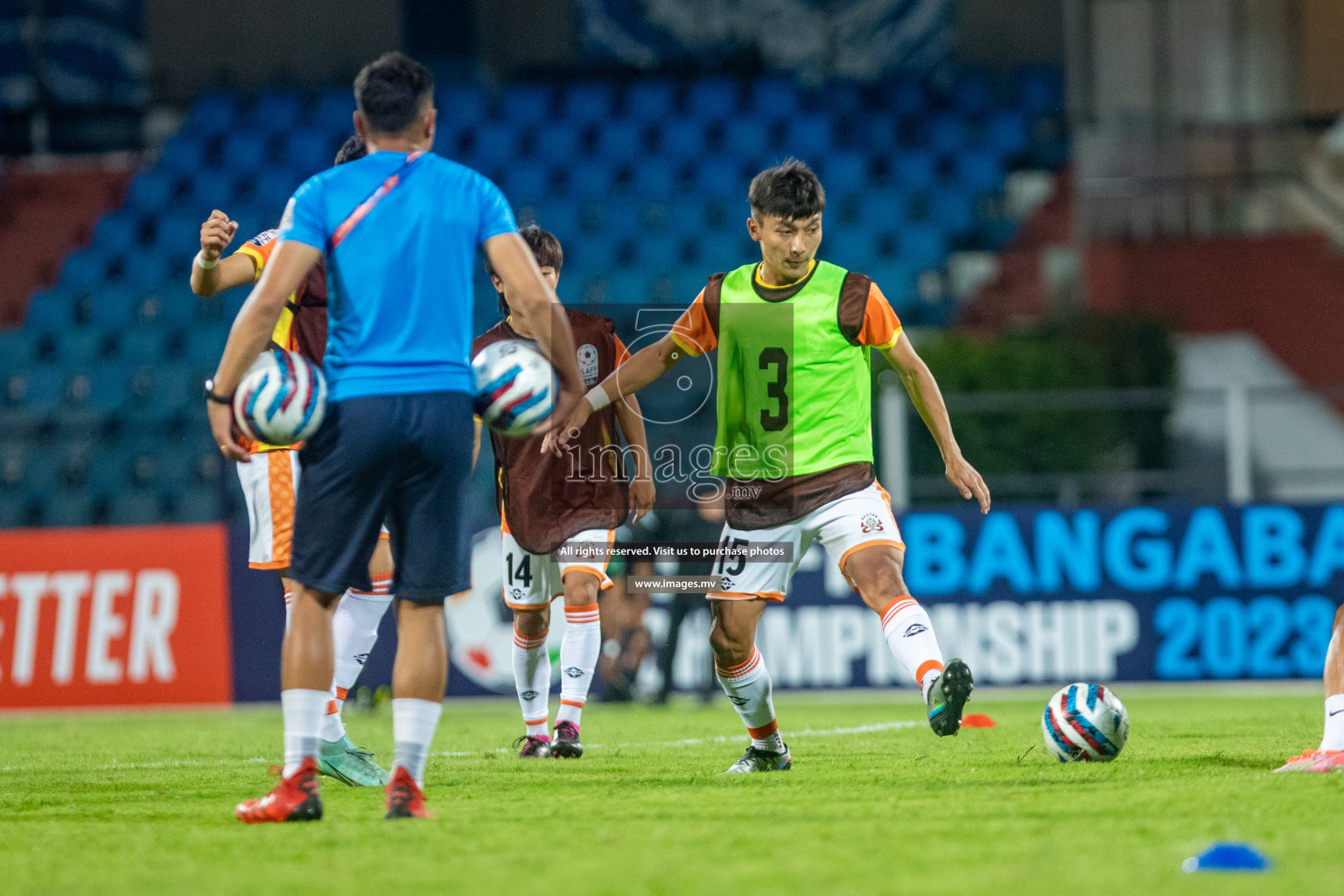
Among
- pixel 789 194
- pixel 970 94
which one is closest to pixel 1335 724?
pixel 789 194

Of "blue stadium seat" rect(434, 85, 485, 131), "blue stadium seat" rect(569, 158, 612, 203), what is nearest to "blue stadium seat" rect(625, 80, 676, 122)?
"blue stadium seat" rect(569, 158, 612, 203)

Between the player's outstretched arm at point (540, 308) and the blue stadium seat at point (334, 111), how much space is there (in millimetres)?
14742

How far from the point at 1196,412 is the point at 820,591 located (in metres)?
3.51

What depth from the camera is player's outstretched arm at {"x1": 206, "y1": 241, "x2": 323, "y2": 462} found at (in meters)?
4.46

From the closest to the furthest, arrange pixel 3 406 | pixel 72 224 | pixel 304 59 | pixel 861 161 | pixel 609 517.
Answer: pixel 609 517 < pixel 3 406 < pixel 861 161 < pixel 72 224 < pixel 304 59

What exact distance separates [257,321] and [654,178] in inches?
539

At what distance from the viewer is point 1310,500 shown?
Answer: 37.7 feet

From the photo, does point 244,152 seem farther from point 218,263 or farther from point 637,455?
point 218,263

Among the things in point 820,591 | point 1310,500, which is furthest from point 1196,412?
point 820,591

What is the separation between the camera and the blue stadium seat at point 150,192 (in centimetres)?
1838

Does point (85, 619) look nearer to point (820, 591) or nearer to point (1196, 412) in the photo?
point (820, 591)

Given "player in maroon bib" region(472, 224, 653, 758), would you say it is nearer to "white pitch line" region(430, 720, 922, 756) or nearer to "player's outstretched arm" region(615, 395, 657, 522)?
"player's outstretched arm" region(615, 395, 657, 522)

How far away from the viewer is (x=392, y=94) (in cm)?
466

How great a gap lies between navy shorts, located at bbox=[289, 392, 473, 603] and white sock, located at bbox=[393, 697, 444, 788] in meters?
0.31
